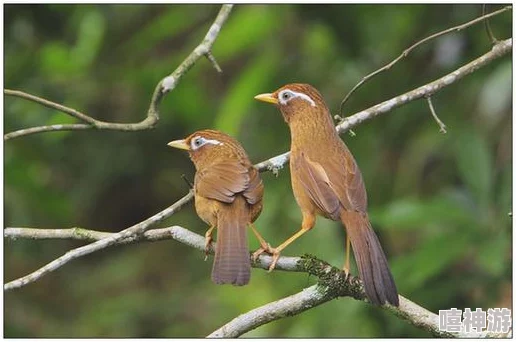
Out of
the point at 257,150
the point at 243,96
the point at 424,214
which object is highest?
the point at 243,96

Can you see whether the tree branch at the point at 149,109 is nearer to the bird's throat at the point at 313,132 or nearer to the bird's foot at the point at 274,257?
the bird's throat at the point at 313,132

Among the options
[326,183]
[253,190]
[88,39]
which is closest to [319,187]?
[326,183]

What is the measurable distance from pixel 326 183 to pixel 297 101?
1.65 ft

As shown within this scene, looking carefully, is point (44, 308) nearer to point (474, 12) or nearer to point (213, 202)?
point (474, 12)

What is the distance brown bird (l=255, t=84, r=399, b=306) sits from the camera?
157 inches

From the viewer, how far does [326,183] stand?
4.22m

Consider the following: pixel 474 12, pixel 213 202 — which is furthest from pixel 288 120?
pixel 474 12

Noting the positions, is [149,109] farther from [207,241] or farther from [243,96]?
[243,96]

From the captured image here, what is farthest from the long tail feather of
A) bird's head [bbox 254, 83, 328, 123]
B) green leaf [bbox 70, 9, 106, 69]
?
green leaf [bbox 70, 9, 106, 69]

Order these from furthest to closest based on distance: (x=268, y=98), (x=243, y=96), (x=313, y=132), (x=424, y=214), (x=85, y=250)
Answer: (x=243, y=96) < (x=424, y=214) < (x=268, y=98) < (x=313, y=132) < (x=85, y=250)

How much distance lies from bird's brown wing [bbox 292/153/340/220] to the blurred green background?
6.94 feet

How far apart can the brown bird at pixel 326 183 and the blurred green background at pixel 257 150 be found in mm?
1859

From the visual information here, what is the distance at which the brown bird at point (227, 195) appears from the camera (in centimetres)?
402

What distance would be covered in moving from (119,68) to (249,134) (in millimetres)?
1486
